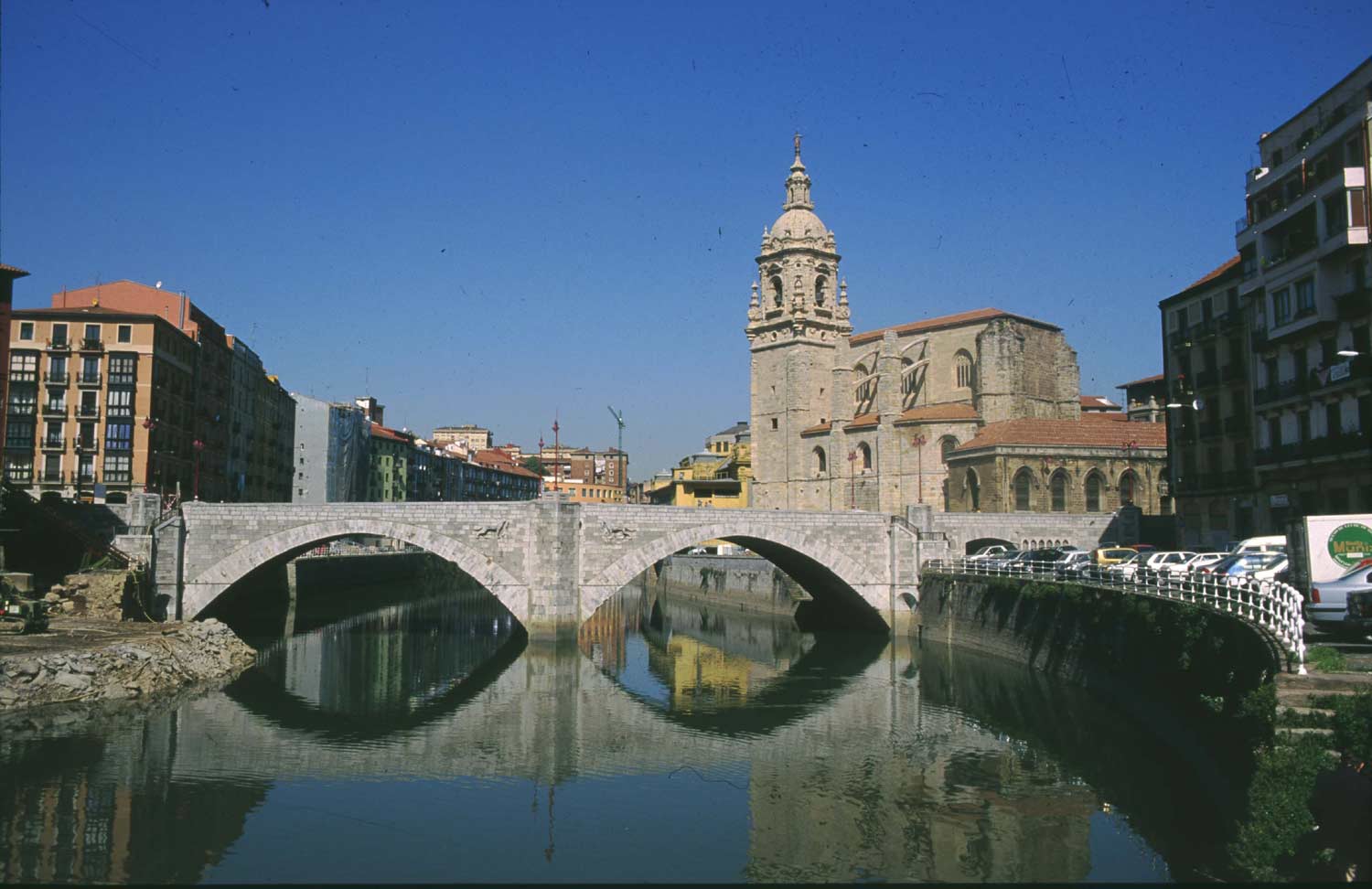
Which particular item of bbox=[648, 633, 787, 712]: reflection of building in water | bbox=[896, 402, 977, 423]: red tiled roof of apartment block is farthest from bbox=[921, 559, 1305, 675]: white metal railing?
bbox=[896, 402, 977, 423]: red tiled roof of apartment block

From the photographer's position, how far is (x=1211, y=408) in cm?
4362

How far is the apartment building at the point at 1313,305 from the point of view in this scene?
32375mm

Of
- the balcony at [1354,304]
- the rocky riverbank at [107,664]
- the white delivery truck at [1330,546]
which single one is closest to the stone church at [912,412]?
the balcony at [1354,304]

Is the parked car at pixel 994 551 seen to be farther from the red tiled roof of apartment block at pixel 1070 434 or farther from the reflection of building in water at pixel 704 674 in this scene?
the red tiled roof of apartment block at pixel 1070 434

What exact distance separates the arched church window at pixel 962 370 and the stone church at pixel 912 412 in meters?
0.10

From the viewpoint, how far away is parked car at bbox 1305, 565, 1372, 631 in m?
22.4

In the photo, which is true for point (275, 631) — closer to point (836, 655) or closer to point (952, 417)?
point (836, 655)

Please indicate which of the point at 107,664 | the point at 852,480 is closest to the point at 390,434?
the point at 852,480

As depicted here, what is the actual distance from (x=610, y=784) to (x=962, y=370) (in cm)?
6143

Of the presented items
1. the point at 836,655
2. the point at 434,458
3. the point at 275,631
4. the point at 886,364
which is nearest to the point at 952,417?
the point at 886,364

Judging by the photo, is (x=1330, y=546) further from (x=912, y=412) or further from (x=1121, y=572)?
(x=912, y=412)

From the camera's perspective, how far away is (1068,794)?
21625 millimetres

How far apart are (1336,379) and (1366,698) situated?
22.8m

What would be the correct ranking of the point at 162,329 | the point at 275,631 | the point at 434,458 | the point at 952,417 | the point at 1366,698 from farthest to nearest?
the point at 434,458
the point at 952,417
the point at 162,329
the point at 275,631
the point at 1366,698
